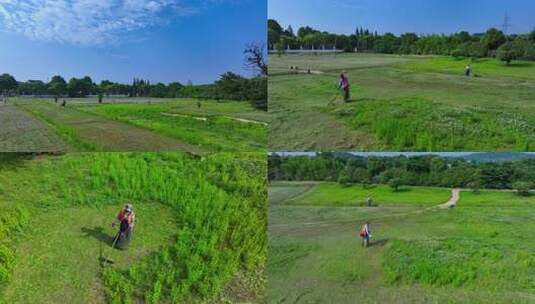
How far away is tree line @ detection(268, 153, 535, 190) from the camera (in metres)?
7.81

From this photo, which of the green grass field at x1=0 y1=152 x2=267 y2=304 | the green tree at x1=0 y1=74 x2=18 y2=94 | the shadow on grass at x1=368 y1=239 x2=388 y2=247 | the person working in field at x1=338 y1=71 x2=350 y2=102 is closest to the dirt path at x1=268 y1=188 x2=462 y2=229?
the shadow on grass at x1=368 y1=239 x2=388 y2=247

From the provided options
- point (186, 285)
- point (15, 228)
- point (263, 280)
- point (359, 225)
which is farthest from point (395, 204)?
point (15, 228)

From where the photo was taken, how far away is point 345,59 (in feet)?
30.2

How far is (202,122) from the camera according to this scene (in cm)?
1024

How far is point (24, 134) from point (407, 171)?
7.43 meters

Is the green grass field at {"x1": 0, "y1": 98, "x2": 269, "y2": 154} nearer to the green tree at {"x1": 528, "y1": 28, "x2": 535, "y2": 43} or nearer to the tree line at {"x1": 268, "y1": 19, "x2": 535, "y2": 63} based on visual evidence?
the tree line at {"x1": 268, "y1": 19, "x2": 535, "y2": 63}

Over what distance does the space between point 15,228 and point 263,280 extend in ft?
13.5

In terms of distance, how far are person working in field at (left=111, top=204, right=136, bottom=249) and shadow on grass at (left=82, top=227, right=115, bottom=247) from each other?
0.42 ft

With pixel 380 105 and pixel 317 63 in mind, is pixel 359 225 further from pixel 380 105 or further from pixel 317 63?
pixel 317 63

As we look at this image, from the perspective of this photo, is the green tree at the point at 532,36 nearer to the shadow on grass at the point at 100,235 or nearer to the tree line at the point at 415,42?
the tree line at the point at 415,42

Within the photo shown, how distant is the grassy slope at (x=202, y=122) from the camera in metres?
9.27

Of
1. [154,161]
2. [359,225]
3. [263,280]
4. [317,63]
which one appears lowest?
[263,280]

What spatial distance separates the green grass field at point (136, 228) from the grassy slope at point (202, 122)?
43 cm

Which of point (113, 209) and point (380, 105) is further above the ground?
point (380, 105)
